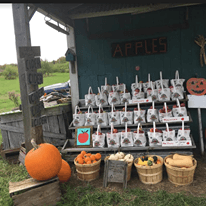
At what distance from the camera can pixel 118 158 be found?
399cm

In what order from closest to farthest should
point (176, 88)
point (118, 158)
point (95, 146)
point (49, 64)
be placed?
point (118, 158) → point (95, 146) → point (176, 88) → point (49, 64)

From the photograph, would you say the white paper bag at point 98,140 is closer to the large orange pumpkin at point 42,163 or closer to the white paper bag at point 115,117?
the white paper bag at point 115,117

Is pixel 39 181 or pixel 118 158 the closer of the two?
pixel 39 181

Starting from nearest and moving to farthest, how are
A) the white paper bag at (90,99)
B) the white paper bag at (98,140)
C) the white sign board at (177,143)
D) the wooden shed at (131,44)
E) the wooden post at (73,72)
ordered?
the white sign board at (177,143) → the white paper bag at (98,140) → the wooden shed at (131,44) → the white paper bag at (90,99) → the wooden post at (73,72)

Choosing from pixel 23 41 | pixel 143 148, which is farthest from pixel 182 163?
pixel 23 41

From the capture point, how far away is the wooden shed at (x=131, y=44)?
16.8 ft

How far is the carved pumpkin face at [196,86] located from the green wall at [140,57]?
219mm

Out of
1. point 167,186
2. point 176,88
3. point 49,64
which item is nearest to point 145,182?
point 167,186

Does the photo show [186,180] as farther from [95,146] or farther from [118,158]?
[95,146]

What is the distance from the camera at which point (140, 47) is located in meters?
5.41

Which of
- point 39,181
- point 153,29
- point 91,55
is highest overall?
point 153,29

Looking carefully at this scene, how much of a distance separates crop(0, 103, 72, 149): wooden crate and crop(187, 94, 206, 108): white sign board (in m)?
3.03

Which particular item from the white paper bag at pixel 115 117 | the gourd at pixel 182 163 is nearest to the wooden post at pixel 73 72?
the white paper bag at pixel 115 117

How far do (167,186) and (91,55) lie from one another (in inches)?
140
